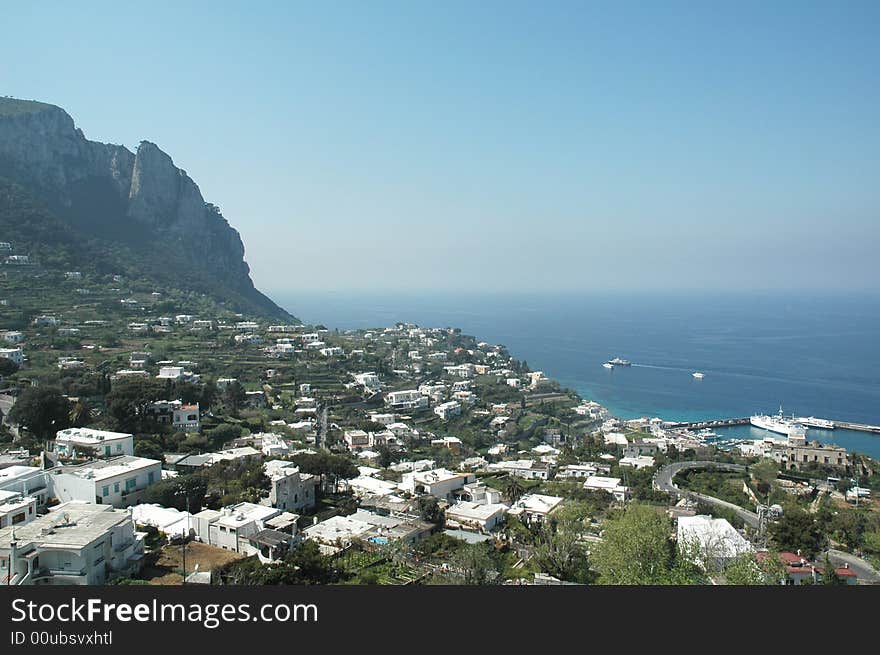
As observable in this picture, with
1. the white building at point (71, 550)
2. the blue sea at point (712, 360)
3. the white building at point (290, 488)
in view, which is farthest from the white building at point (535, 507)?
the blue sea at point (712, 360)

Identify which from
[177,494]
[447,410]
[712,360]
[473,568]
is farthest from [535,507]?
[712,360]

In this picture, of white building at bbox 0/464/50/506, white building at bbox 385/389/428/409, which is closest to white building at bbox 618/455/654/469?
white building at bbox 385/389/428/409

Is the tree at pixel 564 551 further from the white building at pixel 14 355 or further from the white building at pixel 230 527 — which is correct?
the white building at pixel 14 355

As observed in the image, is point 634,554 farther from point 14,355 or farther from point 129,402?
point 14,355

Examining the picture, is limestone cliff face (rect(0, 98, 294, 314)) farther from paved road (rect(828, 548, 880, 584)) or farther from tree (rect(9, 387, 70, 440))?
paved road (rect(828, 548, 880, 584))

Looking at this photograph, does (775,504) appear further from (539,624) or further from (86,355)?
(86,355)

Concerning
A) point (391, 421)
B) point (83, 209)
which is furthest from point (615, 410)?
point (83, 209)
